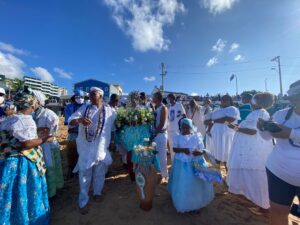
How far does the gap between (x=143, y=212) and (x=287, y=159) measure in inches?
95.0

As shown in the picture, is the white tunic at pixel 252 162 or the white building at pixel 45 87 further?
the white building at pixel 45 87

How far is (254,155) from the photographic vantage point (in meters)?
3.54

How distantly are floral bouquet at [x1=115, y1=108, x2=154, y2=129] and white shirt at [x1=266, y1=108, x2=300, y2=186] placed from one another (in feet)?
8.34

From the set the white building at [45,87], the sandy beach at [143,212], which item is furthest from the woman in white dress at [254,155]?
the white building at [45,87]

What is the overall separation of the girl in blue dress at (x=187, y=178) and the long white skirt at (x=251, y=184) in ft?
2.02

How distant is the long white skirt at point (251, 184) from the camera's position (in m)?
3.47

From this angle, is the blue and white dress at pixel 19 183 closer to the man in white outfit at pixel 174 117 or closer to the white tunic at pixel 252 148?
the white tunic at pixel 252 148

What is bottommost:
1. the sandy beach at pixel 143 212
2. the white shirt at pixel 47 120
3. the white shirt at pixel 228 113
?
the sandy beach at pixel 143 212

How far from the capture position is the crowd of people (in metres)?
2.12

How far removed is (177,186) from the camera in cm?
335

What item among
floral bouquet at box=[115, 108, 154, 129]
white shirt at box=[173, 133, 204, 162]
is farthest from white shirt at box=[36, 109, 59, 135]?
white shirt at box=[173, 133, 204, 162]

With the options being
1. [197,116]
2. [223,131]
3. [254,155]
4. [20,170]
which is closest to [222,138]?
[223,131]

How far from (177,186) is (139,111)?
5.57 ft

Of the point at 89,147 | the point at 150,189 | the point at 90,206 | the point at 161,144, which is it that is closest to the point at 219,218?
the point at 150,189
